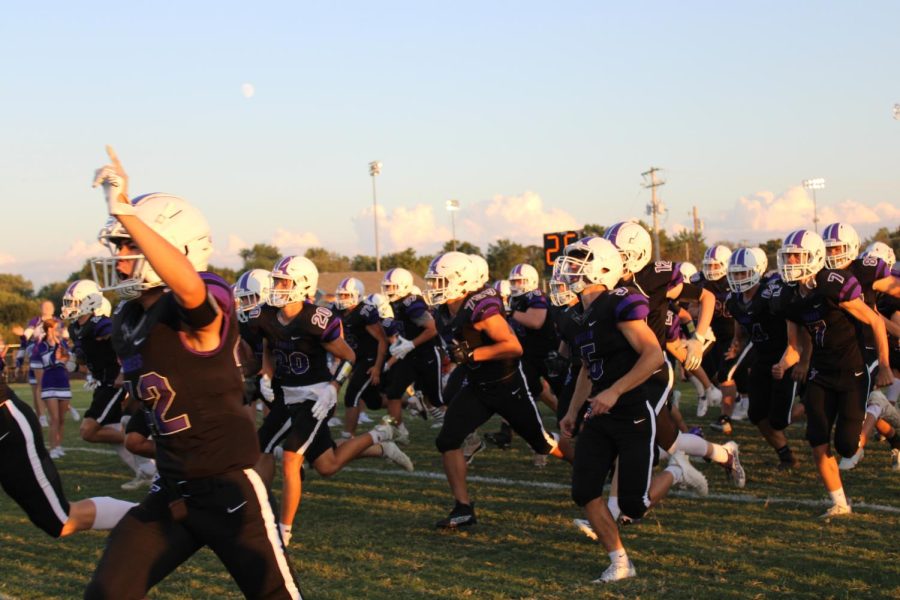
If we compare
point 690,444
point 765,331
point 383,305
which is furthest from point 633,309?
point 383,305

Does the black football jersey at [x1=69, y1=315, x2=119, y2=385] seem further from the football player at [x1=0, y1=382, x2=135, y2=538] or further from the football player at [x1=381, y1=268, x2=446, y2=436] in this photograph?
→ the football player at [x1=0, y1=382, x2=135, y2=538]

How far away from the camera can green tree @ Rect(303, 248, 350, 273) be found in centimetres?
7825

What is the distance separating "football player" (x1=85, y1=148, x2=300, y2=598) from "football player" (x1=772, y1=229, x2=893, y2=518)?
4.38 metres

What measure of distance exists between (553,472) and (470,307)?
8.02ft

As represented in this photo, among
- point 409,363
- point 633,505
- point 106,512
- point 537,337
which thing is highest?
point 537,337

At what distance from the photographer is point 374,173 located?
57.1 m

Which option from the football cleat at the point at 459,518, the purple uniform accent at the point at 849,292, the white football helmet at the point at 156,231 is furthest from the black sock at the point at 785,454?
the white football helmet at the point at 156,231

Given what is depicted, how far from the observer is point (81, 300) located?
31.5 ft

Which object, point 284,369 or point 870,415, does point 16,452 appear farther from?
point 870,415

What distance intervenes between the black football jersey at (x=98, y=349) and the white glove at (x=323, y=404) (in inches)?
127

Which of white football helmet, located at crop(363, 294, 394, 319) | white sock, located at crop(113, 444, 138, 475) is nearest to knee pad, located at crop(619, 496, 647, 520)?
white sock, located at crop(113, 444, 138, 475)

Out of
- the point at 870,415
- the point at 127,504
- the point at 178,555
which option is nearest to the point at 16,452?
the point at 127,504

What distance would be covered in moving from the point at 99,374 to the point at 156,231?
6102mm

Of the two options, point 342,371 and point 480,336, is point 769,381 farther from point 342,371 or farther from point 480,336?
point 342,371
